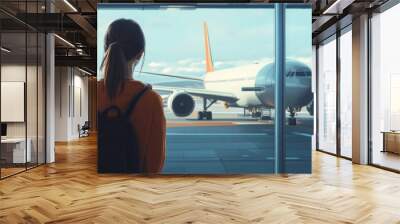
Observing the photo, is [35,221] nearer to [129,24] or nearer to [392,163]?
[129,24]

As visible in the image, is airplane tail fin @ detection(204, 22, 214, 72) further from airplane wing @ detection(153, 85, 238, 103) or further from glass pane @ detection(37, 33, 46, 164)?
glass pane @ detection(37, 33, 46, 164)

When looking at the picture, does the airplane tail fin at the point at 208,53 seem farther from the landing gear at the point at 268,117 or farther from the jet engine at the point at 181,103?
the landing gear at the point at 268,117

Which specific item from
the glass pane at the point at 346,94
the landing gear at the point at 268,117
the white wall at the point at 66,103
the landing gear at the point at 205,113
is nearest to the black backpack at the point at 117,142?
the landing gear at the point at 205,113

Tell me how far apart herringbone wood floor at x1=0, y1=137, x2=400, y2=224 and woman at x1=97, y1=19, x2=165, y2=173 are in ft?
2.38

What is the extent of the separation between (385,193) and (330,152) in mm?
5296

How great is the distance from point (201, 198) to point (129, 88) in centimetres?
255

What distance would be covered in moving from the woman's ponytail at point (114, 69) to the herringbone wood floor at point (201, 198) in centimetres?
157

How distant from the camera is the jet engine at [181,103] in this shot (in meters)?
6.45

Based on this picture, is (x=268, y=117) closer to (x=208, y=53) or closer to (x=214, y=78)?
(x=214, y=78)

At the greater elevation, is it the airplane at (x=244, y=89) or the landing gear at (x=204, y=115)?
the airplane at (x=244, y=89)

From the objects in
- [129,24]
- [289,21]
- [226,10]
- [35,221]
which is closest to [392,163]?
[289,21]

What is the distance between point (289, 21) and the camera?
253 inches

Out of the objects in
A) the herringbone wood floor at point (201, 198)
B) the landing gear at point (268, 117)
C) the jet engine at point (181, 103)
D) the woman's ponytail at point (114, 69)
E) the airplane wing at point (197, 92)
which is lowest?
the herringbone wood floor at point (201, 198)

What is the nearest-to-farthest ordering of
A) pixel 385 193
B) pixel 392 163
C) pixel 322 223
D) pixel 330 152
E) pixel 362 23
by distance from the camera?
1. pixel 322 223
2. pixel 385 193
3. pixel 392 163
4. pixel 362 23
5. pixel 330 152
